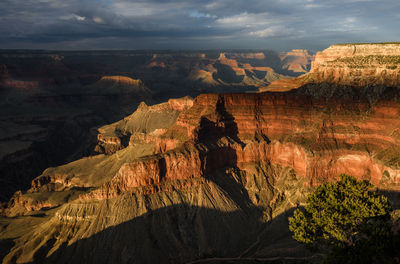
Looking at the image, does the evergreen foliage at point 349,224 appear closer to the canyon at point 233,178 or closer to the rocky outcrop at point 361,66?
the canyon at point 233,178

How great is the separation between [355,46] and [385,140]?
123 feet

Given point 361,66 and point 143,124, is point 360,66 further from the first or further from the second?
point 143,124

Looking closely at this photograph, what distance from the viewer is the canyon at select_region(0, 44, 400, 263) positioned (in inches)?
2436

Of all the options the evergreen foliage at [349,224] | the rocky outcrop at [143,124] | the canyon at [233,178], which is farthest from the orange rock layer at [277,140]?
the rocky outcrop at [143,124]

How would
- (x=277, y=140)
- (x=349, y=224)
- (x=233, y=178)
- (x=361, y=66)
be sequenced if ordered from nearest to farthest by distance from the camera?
(x=349, y=224) → (x=233, y=178) → (x=277, y=140) → (x=361, y=66)

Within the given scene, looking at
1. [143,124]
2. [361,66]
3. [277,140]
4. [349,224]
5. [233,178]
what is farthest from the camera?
[143,124]

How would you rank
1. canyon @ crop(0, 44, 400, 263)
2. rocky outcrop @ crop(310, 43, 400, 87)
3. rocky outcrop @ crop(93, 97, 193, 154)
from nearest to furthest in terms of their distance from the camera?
canyon @ crop(0, 44, 400, 263) → rocky outcrop @ crop(310, 43, 400, 87) → rocky outcrop @ crop(93, 97, 193, 154)

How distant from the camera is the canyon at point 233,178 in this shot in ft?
203

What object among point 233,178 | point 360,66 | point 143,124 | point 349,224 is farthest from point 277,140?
point 143,124

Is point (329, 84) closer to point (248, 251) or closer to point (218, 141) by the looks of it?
point (218, 141)

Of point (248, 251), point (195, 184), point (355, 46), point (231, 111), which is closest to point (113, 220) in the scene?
point (195, 184)

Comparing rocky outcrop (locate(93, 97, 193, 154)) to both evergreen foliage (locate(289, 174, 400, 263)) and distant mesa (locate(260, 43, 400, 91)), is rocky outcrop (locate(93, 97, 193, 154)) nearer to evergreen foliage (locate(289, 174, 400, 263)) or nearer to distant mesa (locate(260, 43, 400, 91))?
distant mesa (locate(260, 43, 400, 91))

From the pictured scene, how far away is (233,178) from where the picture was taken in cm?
7912

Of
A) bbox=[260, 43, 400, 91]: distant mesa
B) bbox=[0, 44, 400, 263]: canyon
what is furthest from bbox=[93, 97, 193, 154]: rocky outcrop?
bbox=[260, 43, 400, 91]: distant mesa
